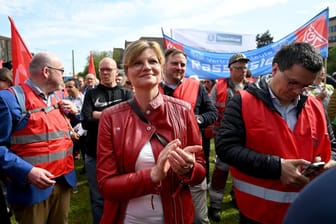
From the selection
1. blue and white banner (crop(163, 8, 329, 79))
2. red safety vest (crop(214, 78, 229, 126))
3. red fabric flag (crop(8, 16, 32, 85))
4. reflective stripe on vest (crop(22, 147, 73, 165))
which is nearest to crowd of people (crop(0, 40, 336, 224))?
reflective stripe on vest (crop(22, 147, 73, 165))

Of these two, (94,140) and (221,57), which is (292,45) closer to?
(94,140)

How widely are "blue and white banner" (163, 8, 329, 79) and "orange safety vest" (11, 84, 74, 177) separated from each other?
462 centimetres

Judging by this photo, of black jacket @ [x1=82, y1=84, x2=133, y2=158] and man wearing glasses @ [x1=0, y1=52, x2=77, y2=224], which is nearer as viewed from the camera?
man wearing glasses @ [x1=0, y1=52, x2=77, y2=224]

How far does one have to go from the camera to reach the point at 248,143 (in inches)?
72.8

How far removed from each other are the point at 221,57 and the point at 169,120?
5696mm

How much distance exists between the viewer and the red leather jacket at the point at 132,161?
1.60 meters

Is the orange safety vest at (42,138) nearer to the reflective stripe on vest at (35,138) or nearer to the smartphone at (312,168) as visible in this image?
the reflective stripe on vest at (35,138)

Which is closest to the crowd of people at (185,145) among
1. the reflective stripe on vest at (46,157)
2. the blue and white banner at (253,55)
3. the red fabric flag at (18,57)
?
the reflective stripe on vest at (46,157)

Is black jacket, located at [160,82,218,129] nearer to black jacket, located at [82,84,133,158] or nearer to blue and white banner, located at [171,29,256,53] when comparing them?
black jacket, located at [82,84,133,158]

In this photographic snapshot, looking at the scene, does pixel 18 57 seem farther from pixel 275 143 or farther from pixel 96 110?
pixel 275 143

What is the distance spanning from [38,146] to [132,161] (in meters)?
1.12

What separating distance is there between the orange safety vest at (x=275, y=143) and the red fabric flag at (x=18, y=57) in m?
2.99

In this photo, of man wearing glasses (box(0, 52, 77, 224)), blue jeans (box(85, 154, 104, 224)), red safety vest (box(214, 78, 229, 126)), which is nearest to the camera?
man wearing glasses (box(0, 52, 77, 224))

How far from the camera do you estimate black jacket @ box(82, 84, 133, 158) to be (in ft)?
11.2
